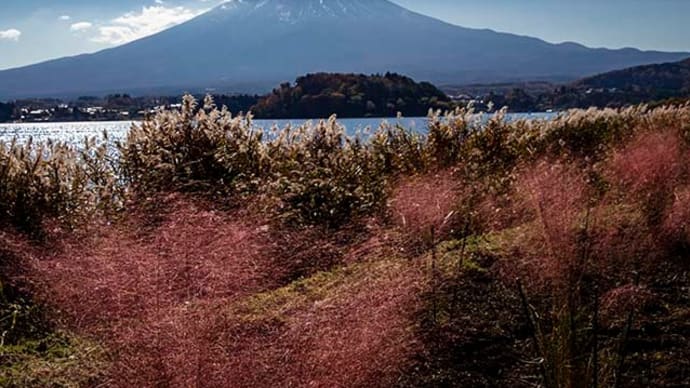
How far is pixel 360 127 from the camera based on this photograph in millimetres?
8977

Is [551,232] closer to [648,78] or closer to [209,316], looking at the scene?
[209,316]

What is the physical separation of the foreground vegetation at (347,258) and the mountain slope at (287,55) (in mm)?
123829

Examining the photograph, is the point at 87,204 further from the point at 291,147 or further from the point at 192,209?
the point at 192,209

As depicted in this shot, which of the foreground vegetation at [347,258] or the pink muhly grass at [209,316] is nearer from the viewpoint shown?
the pink muhly grass at [209,316]

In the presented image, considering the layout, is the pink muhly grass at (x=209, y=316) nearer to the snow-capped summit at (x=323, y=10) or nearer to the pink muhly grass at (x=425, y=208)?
the pink muhly grass at (x=425, y=208)

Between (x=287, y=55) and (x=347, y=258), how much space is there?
7023 inches

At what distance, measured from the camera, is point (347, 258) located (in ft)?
14.1

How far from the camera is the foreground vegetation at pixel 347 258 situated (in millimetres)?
2926

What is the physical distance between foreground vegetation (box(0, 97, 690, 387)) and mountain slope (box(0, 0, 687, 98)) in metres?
124

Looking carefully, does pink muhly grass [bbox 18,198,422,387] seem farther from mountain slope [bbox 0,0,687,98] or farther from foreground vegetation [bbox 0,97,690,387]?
mountain slope [bbox 0,0,687,98]

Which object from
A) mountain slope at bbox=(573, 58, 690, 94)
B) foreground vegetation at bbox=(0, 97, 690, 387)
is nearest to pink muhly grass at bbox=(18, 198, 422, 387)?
foreground vegetation at bbox=(0, 97, 690, 387)

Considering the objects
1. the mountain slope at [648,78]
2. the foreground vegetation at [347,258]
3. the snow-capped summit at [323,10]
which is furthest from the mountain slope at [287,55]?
the foreground vegetation at [347,258]

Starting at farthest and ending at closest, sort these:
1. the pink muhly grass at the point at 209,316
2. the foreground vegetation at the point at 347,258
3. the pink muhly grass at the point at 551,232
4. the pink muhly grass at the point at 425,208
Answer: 1. the pink muhly grass at the point at 425,208
2. the pink muhly grass at the point at 551,232
3. the foreground vegetation at the point at 347,258
4. the pink muhly grass at the point at 209,316

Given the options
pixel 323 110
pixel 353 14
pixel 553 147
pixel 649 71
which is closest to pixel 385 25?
pixel 353 14
